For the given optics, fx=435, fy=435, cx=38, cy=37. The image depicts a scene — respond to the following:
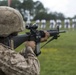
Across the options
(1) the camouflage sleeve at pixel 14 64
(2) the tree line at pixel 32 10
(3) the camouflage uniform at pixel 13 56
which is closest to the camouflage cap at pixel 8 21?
(3) the camouflage uniform at pixel 13 56

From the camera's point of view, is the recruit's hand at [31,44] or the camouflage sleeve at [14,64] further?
the recruit's hand at [31,44]

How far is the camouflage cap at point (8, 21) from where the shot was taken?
145 inches

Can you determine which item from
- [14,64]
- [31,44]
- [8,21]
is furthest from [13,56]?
[31,44]

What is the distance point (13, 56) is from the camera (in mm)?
3584

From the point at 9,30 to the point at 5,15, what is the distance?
0.13 m

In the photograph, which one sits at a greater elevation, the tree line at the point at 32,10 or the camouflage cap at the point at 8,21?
the camouflage cap at the point at 8,21

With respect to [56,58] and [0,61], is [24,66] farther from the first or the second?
[56,58]

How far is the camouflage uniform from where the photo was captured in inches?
140

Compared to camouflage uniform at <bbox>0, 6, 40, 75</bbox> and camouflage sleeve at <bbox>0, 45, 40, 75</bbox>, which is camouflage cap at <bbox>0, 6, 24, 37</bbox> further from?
camouflage sleeve at <bbox>0, 45, 40, 75</bbox>

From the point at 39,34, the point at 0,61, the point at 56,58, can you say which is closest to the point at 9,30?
the point at 0,61

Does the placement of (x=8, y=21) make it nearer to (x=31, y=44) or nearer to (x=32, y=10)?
(x=31, y=44)

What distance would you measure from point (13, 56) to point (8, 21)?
1.04ft

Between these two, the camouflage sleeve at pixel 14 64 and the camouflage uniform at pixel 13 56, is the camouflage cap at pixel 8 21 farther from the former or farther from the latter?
the camouflage sleeve at pixel 14 64

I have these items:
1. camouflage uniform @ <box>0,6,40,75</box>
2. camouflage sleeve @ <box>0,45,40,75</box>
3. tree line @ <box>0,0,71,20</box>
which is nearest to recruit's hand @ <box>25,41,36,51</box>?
camouflage uniform @ <box>0,6,40,75</box>
